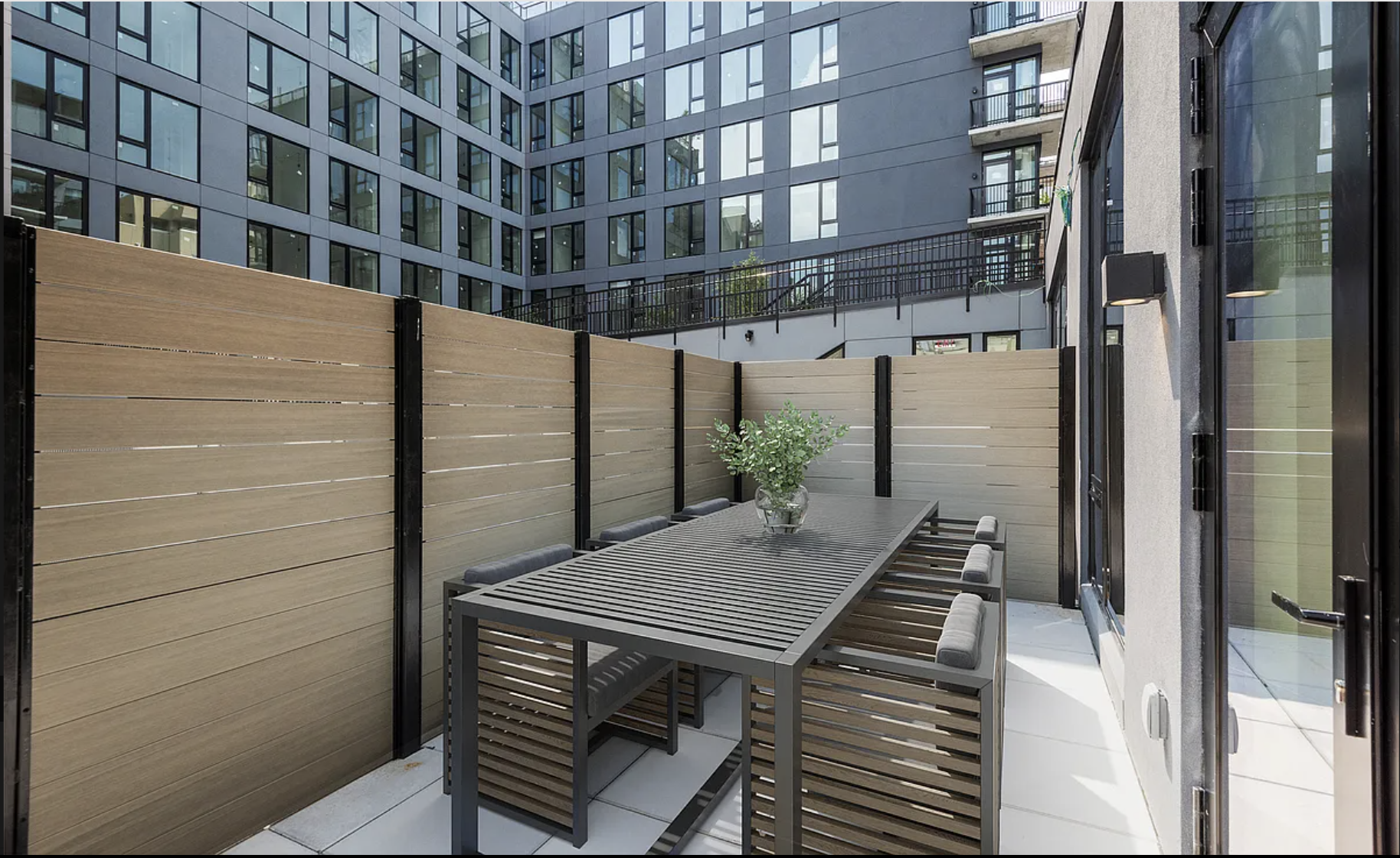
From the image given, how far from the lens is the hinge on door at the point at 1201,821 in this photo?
1571 mm

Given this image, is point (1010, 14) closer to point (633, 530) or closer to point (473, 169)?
point (473, 169)

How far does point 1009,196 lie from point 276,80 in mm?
13175

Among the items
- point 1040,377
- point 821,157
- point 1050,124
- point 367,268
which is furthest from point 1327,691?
point 367,268

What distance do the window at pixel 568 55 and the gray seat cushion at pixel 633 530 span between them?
15965 millimetres

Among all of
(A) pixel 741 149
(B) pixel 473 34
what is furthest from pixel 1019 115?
(B) pixel 473 34

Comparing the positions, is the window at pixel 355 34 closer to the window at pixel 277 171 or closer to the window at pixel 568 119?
the window at pixel 277 171

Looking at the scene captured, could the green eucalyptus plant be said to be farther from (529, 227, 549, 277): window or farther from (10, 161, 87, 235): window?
(529, 227, 549, 277): window

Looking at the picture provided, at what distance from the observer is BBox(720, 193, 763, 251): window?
13875 millimetres

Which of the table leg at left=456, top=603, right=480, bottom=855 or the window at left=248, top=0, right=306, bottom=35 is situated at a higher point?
the window at left=248, top=0, right=306, bottom=35

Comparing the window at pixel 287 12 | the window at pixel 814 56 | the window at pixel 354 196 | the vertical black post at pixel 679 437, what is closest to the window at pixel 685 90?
the window at pixel 814 56

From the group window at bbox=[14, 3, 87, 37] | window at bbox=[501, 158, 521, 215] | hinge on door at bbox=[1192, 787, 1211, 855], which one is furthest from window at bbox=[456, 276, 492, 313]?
hinge on door at bbox=[1192, 787, 1211, 855]

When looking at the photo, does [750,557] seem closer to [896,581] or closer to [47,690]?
[896,581]

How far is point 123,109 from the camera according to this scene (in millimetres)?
9312

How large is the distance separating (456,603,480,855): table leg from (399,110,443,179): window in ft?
45.7
